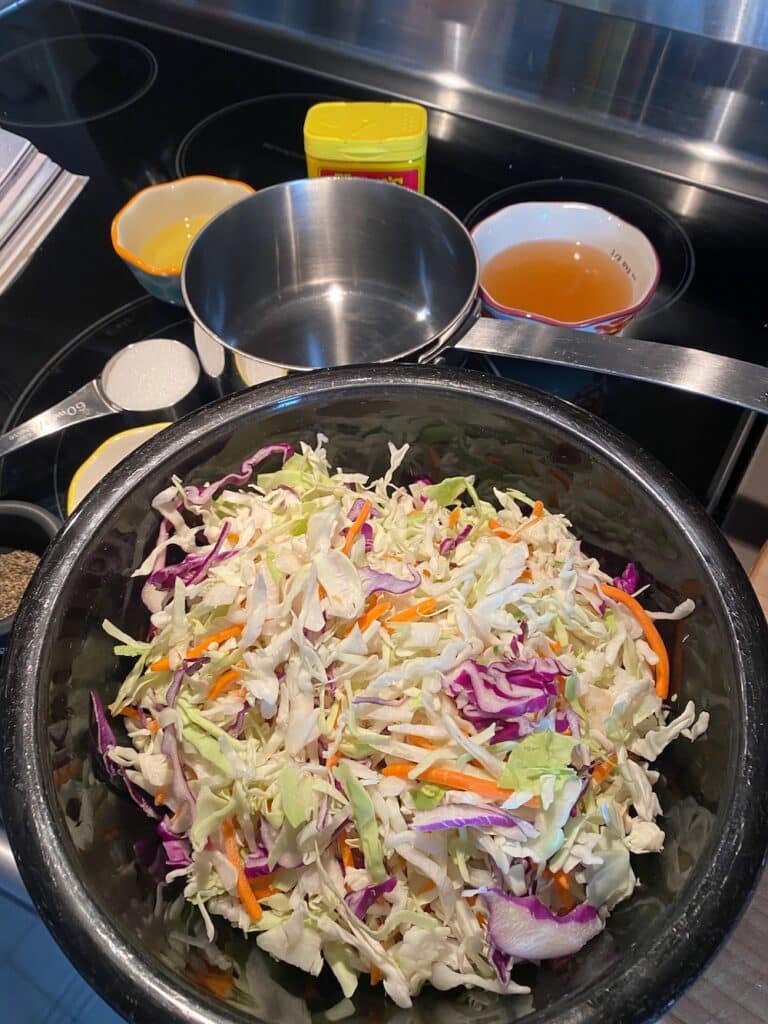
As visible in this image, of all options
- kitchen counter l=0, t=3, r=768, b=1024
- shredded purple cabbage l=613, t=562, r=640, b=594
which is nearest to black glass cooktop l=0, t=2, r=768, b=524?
kitchen counter l=0, t=3, r=768, b=1024

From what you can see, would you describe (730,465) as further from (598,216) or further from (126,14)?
(126,14)

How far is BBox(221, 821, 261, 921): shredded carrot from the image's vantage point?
2.05ft

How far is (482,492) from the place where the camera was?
2.88 feet

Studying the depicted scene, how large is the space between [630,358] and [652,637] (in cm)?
34

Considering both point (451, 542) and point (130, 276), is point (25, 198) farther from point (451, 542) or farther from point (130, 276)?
point (451, 542)

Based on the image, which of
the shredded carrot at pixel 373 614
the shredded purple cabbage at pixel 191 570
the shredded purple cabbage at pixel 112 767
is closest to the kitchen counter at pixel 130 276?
the shredded purple cabbage at pixel 112 767

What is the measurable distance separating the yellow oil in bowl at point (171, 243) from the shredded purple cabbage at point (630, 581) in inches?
34.9

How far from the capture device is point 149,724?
2.37 feet

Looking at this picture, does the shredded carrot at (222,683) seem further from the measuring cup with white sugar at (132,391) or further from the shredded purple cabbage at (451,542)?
the measuring cup with white sugar at (132,391)

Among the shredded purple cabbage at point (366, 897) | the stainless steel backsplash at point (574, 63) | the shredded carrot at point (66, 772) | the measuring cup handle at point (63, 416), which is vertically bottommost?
the measuring cup handle at point (63, 416)

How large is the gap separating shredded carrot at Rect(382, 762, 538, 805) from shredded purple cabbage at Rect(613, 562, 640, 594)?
9.8 inches

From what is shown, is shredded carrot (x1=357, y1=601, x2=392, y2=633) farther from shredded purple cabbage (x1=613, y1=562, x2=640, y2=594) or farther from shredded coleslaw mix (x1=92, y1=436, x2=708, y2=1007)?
shredded purple cabbage (x1=613, y1=562, x2=640, y2=594)

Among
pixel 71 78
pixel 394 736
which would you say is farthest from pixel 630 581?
pixel 71 78

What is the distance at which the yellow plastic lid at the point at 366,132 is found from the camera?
49.0 inches
